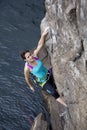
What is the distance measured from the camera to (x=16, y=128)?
818 inches

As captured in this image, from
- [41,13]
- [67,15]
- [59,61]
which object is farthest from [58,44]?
[41,13]

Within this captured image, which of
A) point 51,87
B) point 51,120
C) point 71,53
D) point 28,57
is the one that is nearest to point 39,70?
point 28,57

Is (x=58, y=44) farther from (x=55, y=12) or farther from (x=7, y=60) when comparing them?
(x=7, y=60)

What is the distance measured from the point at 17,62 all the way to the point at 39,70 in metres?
8.30

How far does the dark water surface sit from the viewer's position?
2147cm

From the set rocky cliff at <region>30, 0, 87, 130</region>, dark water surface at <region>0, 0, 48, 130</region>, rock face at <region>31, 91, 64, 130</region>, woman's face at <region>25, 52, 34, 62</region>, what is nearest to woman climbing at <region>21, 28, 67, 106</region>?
woman's face at <region>25, 52, 34, 62</region>

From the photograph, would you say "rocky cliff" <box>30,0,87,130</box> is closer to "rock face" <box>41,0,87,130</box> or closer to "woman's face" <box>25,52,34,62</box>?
"rock face" <box>41,0,87,130</box>

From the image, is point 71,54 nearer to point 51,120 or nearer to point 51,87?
point 51,87

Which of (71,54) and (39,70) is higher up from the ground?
(71,54)

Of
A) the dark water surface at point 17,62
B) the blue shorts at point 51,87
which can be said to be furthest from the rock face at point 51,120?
the dark water surface at point 17,62

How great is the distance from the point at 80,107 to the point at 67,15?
3.77 metres

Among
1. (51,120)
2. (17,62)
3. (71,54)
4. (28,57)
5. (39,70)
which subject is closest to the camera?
(71,54)

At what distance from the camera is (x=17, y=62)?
2512cm

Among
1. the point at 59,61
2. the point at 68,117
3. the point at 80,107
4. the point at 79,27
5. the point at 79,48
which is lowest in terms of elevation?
the point at 68,117
